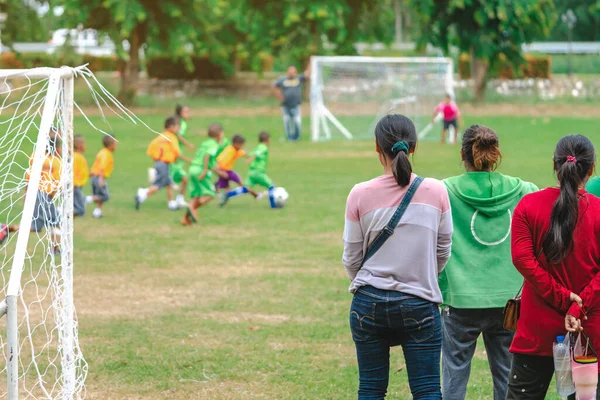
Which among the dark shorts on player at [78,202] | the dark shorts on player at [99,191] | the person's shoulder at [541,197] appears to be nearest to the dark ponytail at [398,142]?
the person's shoulder at [541,197]

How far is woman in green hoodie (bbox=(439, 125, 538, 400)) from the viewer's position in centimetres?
459

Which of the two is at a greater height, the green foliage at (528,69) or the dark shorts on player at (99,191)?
the green foliage at (528,69)

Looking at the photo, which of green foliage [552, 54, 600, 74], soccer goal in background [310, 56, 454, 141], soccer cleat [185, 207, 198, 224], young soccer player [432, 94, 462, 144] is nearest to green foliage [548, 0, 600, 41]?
green foliage [552, 54, 600, 74]

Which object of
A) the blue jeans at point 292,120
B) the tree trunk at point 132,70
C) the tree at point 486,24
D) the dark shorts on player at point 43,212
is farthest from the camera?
the tree trunk at point 132,70

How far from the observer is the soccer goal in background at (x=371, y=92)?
2661 cm

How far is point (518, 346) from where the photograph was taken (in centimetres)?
402

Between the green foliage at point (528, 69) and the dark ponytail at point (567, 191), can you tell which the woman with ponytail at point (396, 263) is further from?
the green foliage at point (528, 69)

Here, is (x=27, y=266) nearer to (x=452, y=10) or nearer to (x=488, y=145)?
(x=488, y=145)

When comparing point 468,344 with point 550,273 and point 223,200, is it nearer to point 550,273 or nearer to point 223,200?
point 550,273

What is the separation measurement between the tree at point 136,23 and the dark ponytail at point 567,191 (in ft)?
106

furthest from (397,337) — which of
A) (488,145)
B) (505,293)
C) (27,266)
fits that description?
(27,266)

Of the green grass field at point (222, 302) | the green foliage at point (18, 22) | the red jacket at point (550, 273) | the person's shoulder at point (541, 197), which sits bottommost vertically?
the green grass field at point (222, 302)

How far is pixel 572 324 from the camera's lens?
12.6ft

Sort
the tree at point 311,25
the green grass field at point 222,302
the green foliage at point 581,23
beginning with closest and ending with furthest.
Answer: the green grass field at point 222,302, the tree at point 311,25, the green foliage at point 581,23
